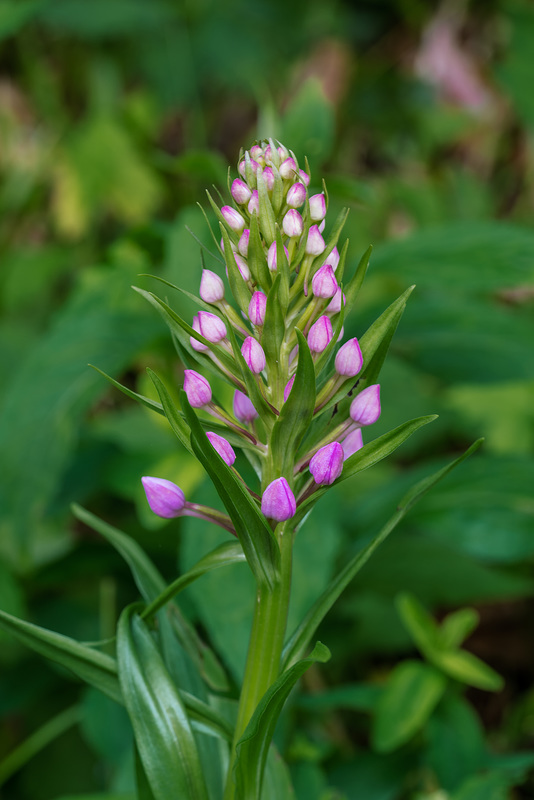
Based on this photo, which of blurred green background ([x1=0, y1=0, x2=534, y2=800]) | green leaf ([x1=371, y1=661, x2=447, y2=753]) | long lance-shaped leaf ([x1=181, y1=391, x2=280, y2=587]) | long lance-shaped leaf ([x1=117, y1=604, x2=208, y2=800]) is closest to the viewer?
long lance-shaped leaf ([x1=181, y1=391, x2=280, y2=587])

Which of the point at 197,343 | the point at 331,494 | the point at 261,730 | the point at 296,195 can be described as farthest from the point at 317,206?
the point at 331,494

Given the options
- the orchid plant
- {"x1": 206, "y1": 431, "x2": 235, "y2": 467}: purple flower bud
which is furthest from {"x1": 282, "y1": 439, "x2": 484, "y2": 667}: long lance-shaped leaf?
{"x1": 206, "y1": 431, "x2": 235, "y2": 467}: purple flower bud

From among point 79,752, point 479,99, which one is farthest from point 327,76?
point 79,752

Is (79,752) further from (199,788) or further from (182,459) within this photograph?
(199,788)

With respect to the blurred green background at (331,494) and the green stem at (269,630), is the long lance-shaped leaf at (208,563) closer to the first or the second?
the green stem at (269,630)

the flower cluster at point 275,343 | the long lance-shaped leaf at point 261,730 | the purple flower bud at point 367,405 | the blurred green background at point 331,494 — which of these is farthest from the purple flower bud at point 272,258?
the blurred green background at point 331,494

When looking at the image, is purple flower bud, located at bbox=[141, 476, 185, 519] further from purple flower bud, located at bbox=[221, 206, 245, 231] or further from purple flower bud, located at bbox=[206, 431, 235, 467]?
purple flower bud, located at bbox=[221, 206, 245, 231]

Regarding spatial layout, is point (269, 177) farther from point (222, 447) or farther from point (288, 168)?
point (222, 447)
